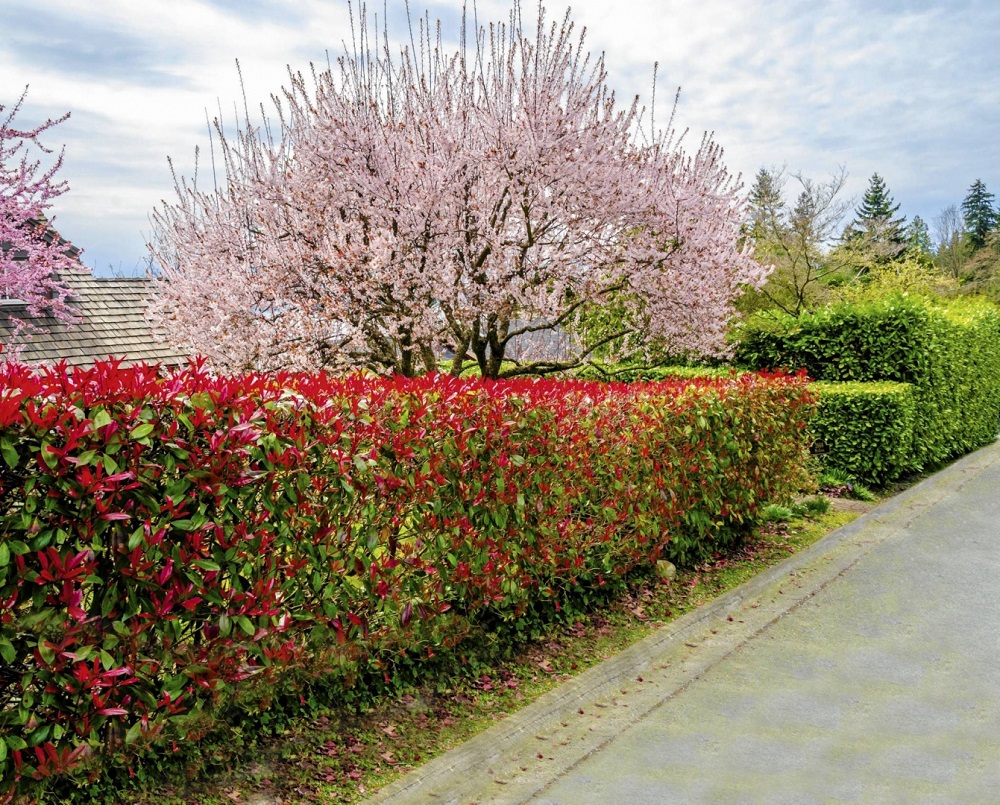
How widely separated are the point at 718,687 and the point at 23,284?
14576mm

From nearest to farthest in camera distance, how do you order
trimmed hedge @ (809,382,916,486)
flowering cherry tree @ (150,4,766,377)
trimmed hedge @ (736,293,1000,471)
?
1. flowering cherry tree @ (150,4,766,377)
2. trimmed hedge @ (809,382,916,486)
3. trimmed hedge @ (736,293,1000,471)

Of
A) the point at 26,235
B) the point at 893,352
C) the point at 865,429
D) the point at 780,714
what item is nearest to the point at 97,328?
the point at 26,235

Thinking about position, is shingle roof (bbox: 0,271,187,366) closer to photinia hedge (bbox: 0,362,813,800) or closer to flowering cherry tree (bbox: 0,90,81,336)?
flowering cherry tree (bbox: 0,90,81,336)

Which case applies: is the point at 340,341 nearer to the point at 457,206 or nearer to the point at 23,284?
the point at 457,206

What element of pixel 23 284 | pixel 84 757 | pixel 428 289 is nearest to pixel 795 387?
pixel 428 289

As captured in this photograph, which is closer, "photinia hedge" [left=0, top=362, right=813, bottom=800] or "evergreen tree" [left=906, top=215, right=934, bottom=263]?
"photinia hedge" [left=0, top=362, right=813, bottom=800]

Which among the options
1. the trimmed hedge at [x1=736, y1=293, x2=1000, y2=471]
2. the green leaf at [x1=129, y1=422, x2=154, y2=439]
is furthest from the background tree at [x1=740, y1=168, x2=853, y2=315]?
the green leaf at [x1=129, y1=422, x2=154, y2=439]

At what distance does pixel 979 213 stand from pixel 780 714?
7424cm

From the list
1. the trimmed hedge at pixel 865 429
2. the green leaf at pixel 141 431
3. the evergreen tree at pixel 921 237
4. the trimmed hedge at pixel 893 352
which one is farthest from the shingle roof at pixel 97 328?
the evergreen tree at pixel 921 237

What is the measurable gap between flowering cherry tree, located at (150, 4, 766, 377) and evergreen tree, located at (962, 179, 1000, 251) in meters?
63.2

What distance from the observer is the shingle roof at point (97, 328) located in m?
16.0

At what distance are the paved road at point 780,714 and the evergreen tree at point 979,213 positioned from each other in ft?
217

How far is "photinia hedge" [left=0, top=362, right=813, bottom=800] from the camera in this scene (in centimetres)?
305

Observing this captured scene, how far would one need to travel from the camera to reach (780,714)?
4707 millimetres
